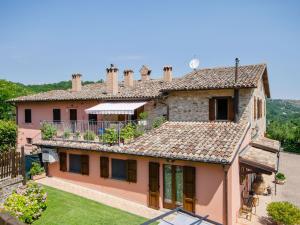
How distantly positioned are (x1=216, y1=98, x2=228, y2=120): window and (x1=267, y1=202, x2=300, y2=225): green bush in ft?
24.0

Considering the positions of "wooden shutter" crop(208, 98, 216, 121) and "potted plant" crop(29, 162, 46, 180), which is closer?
"wooden shutter" crop(208, 98, 216, 121)

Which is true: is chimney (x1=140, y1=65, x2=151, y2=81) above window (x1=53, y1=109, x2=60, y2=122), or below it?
above

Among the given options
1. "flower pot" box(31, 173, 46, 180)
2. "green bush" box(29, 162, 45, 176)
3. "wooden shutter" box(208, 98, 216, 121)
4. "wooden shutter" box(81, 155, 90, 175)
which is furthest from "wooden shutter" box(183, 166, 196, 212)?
"green bush" box(29, 162, 45, 176)

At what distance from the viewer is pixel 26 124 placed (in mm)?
30844

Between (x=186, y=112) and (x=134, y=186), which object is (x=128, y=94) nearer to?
Result: (x=186, y=112)

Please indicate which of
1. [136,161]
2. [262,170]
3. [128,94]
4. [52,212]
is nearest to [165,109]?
[128,94]

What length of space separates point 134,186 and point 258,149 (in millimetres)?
10112

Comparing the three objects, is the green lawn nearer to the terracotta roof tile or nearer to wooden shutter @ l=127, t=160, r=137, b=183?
wooden shutter @ l=127, t=160, r=137, b=183

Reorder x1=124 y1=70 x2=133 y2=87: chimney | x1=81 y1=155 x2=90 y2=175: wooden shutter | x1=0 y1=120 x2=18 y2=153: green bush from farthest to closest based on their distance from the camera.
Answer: x1=0 y1=120 x2=18 y2=153: green bush
x1=124 y1=70 x2=133 y2=87: chimney
x1=81 y1=155 x2=90 y2=175: wooden shutter

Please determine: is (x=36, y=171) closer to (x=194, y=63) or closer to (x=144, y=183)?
(x=144, y=183)

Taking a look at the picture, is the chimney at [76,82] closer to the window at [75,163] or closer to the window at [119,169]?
the window at [75,163]

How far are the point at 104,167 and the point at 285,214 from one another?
12.4 meters

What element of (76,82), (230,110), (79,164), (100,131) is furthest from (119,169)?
(76,82)

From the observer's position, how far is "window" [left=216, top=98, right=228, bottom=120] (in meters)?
20.1
